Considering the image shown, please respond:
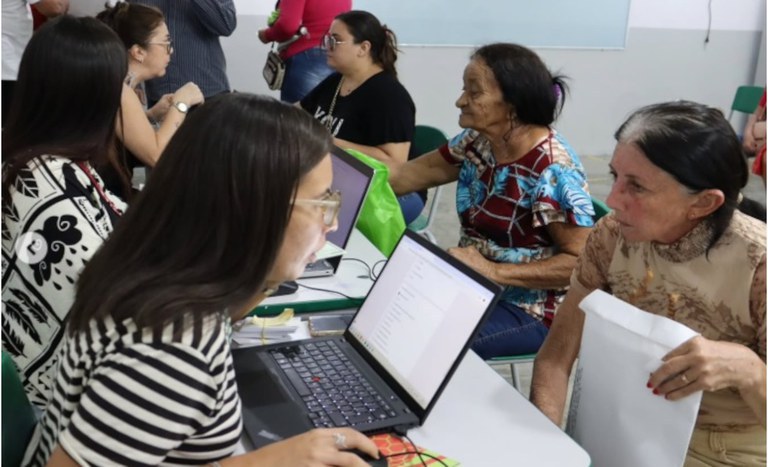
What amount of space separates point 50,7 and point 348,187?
2434mm

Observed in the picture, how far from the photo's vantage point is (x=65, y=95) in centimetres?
156

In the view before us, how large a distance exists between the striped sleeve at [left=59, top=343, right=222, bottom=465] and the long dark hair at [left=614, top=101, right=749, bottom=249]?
2.84 feet

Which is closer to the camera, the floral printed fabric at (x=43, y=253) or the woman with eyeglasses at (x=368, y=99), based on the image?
the floral printed fabric at (x=43, y=253)

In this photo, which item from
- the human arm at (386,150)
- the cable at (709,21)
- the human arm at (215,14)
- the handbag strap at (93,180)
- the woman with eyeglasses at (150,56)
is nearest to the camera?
the handbag strap at (93,180)

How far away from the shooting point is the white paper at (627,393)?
1.20 metres

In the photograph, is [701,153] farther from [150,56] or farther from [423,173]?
[150,56]

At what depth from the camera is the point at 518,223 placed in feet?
6.74

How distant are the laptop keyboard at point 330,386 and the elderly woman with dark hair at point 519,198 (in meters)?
0.65

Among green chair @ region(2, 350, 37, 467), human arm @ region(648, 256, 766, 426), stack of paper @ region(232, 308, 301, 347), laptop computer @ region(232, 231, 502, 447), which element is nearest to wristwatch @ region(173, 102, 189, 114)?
stack of paper @ region(232, 308, 301, 347)

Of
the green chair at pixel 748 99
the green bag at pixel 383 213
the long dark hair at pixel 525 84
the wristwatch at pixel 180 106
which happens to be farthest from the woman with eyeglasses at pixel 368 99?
the green chair at pixel 748 99

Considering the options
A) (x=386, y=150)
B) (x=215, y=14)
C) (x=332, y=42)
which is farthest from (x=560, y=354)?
(x=215, y=14)

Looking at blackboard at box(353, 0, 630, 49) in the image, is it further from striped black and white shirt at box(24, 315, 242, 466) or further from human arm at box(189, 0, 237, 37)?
striped black and white shirt at box(24, 315, 242, 466)

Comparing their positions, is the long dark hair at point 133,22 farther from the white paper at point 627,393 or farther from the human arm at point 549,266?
the white paper at point 627,393

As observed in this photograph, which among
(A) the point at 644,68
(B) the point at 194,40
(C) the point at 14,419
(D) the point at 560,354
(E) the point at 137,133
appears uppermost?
(B) the point at 194,40
